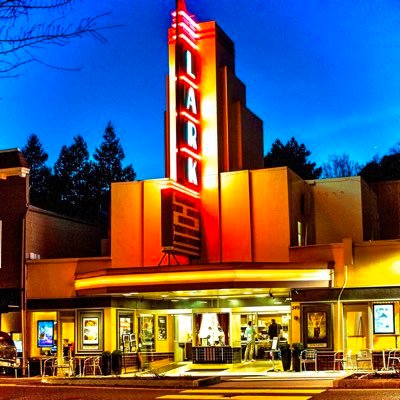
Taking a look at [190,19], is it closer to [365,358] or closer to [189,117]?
[189,117]

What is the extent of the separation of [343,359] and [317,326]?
6.34ft

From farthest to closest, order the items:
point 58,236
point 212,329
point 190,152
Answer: point 58,236, point 212,329, point 190,152

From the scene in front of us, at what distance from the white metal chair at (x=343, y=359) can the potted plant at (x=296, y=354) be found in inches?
49.7

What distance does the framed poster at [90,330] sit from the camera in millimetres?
30812

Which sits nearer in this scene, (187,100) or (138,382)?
(138,382)

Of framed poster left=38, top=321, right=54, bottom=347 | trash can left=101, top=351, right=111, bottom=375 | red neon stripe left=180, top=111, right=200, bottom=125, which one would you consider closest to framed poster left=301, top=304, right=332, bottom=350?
trash can left=101, top=351, right=111, bottom=375

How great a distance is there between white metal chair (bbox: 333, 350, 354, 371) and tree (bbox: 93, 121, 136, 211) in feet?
163

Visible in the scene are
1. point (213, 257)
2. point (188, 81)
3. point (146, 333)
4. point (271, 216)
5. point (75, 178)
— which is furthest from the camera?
point (75, 178)

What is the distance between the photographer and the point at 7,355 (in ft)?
97.9

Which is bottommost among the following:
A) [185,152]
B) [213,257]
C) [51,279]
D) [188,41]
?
[51,279]

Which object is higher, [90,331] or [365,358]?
[90,331]

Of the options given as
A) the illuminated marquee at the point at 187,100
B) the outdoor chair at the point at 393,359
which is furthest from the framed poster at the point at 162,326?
the outdoor chair at the point at 393,359

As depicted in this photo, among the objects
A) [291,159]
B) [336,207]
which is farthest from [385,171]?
[336,207]

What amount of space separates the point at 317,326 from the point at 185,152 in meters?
8.15
